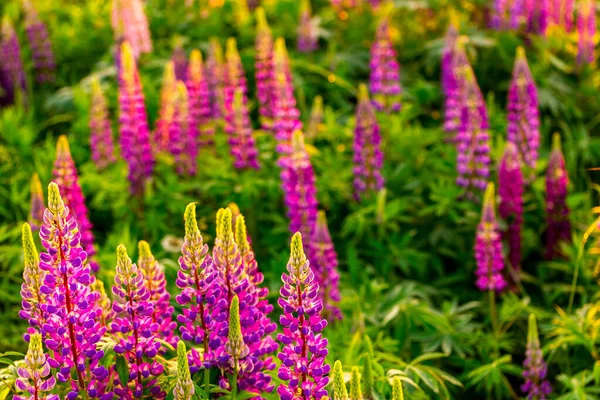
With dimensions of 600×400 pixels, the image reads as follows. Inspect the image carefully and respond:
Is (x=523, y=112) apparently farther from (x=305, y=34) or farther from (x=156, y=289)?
(x=156, y=289)

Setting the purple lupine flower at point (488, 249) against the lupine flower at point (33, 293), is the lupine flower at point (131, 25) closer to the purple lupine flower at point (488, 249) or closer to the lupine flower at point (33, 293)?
the purple lupine flower at point (488, 249)

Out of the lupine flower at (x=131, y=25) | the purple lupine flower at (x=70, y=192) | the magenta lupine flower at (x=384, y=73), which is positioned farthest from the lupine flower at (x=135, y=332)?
the lupine flower at (x=131, y=25)

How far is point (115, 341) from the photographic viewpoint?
3121 mm

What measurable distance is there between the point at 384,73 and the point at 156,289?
367cm

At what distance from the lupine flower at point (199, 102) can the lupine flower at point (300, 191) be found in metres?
1.26

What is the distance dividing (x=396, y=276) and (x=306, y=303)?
3131 millimetres

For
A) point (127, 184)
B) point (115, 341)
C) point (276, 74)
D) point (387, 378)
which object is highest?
point (276, 74)

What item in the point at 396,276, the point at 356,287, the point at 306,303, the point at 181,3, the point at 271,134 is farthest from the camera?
the point at 181,3

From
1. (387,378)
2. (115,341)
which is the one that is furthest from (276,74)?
(115,341)

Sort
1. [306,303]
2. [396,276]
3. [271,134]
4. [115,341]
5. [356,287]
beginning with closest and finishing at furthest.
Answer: [306,303]
[115,341]
[356,287]
[396,276]
[271,134]

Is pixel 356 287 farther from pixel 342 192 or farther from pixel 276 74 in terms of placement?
pixel 276 74

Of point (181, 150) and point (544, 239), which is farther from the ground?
point (181, 150)

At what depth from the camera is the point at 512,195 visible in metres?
5.55

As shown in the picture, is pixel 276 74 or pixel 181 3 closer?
pixel 276 74
